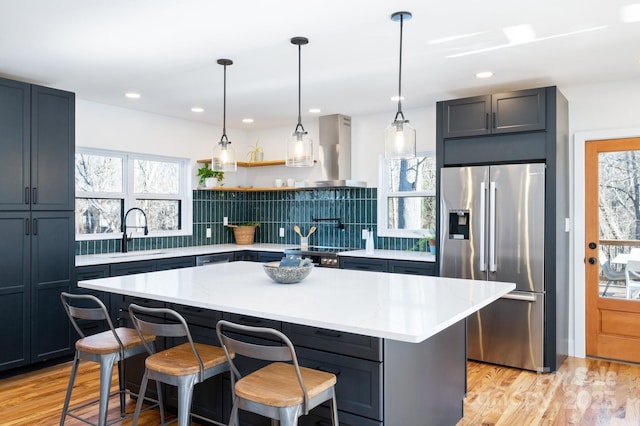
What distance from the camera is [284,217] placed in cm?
636

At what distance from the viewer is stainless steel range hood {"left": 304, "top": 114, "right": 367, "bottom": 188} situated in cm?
549

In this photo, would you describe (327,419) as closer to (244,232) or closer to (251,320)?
(251,320)

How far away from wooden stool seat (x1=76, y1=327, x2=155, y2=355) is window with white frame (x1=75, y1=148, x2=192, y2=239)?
95.1 inches

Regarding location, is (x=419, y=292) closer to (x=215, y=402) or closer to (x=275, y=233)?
(x=215, y=402)

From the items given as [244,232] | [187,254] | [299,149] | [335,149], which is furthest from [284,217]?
[299,149]

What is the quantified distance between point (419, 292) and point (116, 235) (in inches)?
143

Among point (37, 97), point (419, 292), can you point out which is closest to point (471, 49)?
point (419, 292)

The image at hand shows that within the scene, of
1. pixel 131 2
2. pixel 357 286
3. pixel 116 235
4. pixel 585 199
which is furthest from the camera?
pixel 116 235

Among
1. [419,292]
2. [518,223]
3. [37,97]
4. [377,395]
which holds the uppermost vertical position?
[37,97]

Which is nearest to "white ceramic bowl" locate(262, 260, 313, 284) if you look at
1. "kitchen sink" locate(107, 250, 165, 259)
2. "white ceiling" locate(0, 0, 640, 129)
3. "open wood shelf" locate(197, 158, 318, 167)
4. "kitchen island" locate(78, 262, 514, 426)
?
"kitchen island" locate(78, 262, 514, 426)

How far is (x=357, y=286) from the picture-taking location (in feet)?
9.45

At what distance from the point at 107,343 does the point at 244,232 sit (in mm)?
3740

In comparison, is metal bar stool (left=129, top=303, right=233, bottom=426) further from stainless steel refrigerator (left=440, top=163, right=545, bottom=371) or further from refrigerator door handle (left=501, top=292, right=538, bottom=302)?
refrigerator door handle (left=501, top=292, right=538, bottom=302)

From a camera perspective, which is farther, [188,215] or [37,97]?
[188,215]
